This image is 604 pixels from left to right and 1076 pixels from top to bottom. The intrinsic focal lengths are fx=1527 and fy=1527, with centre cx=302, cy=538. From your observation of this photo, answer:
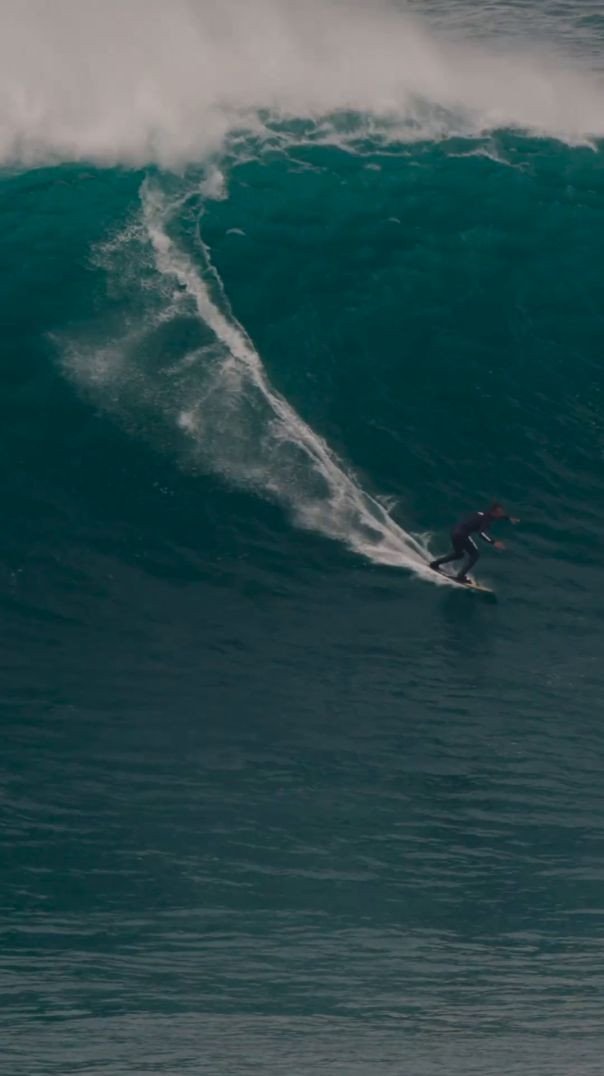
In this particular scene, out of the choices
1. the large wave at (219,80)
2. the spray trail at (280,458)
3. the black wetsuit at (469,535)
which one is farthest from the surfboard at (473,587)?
the large wave at (219,80)

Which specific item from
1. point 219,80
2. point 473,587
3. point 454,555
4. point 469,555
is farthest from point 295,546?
point 219,80

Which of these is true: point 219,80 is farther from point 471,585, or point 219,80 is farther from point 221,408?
point 471,585

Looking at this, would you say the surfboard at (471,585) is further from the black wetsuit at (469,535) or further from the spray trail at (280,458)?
the spray trail at (280,458)

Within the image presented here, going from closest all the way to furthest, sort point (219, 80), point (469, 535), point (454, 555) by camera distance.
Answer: point (469, 535), point (454, 555), point (219, 80)

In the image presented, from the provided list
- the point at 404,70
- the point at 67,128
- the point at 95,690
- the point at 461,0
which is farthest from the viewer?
the point at 461,0

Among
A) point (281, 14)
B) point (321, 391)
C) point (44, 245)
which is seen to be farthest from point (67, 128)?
point (321, 391)

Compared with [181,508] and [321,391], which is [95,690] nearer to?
[181,508]
